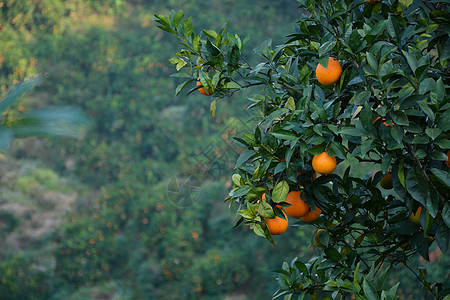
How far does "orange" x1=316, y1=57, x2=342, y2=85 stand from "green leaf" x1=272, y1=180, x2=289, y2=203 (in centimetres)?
16

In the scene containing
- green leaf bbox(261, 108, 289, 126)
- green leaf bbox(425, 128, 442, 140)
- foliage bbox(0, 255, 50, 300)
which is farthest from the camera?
foliage bbox(0, 255, 50, 300)

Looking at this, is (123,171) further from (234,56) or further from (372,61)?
(372,61)

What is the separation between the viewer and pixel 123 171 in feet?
11.3

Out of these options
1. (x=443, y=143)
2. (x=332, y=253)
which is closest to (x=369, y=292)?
(x=332, y=253)

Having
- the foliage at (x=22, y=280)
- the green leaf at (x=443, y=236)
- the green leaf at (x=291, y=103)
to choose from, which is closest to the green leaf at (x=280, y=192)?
the green leaf at (x=291, y=103)

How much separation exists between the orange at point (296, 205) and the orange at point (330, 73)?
17 centimetres

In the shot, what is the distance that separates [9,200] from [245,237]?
163 cm

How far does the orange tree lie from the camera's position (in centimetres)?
61

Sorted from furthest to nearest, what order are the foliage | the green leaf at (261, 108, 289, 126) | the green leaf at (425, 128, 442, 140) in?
the foliage, the green leaf at (261, 108, 289, 126), the green leaf at (425, 128, 442, 140)

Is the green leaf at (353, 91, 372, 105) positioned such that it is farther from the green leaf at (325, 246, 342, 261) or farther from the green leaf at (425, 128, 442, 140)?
the green leaf at (325, 246, 342, 261)

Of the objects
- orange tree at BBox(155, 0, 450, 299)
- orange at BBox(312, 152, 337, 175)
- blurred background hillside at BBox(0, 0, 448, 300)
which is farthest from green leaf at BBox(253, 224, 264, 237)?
blurred background hillside at BBox(0, 0, 448, 300)

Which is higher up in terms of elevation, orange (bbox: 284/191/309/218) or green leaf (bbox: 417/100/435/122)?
green leaf (bbox: 417/100/435/122)

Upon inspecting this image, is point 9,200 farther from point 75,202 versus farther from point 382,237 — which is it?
point 382,237

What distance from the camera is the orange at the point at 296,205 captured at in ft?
2.37
